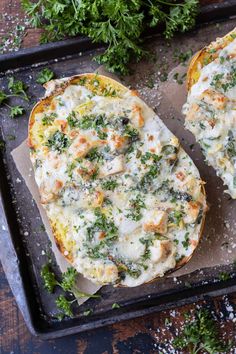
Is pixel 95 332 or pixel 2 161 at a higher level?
pixel 2 161

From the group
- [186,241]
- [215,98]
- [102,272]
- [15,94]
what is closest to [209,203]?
[186,241]

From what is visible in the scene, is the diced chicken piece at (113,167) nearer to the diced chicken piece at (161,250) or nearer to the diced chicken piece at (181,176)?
the diced chicken piece at (181,176)

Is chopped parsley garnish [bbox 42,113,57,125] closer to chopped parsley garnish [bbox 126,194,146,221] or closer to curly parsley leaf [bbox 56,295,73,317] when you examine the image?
chopped parsley garnish [bbox 126,194,146,221]

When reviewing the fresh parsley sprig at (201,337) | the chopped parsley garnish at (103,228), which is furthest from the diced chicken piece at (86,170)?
the fresh parsley sprig at (201,337)

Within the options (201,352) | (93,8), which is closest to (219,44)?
(93,8)

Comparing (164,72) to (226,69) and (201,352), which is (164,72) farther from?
(201,352)

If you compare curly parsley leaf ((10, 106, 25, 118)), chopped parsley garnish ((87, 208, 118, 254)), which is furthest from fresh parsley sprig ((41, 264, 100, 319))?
curly parsley leaf ((10, 106, 25, 118))
